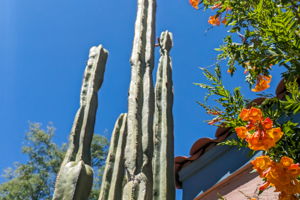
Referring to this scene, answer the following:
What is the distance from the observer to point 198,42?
25.2 feet

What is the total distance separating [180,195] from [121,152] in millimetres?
2059

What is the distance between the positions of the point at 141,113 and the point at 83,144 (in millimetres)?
648

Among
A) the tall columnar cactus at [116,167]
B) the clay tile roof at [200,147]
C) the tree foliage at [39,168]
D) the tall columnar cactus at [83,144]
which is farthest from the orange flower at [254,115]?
the tree foliage at [39,168]

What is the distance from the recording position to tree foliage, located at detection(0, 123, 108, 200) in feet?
36.2

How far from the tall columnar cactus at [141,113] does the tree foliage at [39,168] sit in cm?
766

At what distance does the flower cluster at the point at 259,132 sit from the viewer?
1.68 m

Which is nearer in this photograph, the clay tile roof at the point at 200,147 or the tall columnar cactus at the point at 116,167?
the tall columnar cactus at the point at 116,167

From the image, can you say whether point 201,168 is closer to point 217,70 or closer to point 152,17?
point 152,17

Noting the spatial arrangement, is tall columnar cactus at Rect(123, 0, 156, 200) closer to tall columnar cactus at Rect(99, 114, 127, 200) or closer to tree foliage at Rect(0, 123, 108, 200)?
tall columnar cactus at Rect(99, 114, 127, 200)

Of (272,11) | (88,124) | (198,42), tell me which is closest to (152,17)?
(88,124)

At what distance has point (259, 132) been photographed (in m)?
1.71

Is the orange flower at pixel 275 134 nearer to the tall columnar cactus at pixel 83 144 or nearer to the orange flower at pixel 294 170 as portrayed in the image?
the orange flower at pixel 294 170

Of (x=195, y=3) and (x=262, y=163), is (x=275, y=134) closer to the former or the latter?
(x=262, y=163)

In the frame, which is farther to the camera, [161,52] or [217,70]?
[161,52]
